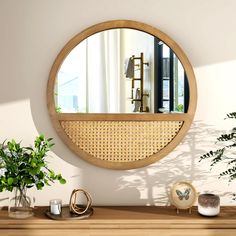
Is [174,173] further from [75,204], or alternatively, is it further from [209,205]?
[75,204]

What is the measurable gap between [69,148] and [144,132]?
429 millimetres

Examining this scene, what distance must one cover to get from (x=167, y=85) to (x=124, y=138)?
0.38 meters

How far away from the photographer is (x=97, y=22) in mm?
2375

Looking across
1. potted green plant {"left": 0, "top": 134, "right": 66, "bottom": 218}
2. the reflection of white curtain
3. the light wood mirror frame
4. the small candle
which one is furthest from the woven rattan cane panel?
the small candle

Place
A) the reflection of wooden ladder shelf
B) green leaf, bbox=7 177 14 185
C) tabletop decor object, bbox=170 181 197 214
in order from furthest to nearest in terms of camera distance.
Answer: the reflection of wooden ladder shelf, tabletop decor object, bbox=170 181 197 214, green leaf, bbox=7 177 14 185

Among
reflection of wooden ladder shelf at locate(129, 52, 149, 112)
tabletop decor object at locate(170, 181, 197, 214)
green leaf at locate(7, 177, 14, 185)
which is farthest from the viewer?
reflection of wooden ladder shelf at locate(129, 52, 149, 112)

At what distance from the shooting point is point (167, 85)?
2404mm

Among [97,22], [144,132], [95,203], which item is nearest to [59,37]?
[97,22]

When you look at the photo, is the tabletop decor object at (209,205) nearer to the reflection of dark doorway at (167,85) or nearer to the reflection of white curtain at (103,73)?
the reflection of dark doorway at (167,85)

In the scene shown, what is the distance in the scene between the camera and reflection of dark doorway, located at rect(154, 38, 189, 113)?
2.39 metres

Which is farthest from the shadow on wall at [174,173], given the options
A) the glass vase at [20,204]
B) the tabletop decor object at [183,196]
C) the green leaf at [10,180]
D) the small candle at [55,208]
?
the green leaf at [10,180]

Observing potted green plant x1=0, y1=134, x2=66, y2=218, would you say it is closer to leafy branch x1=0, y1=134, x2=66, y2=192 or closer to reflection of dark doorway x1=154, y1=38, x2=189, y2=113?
leafy branch x1=0, y1=134, x2=66, y2=192

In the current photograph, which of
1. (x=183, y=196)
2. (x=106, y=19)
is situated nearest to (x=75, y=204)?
(x=183, y=196)

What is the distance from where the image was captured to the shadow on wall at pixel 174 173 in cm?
243
